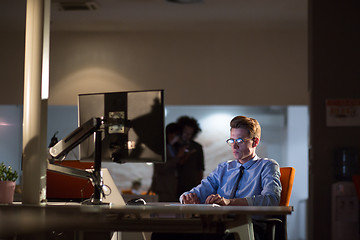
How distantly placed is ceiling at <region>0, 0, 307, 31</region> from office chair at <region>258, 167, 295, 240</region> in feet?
8.47

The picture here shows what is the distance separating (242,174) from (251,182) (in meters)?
0.10

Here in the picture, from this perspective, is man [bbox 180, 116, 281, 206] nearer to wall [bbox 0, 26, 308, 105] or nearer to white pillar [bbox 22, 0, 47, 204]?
white pillar [bbox 22, 0, 47, 204]

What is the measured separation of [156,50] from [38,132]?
4.06 m

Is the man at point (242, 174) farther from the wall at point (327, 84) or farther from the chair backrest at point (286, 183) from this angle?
the wall at point (327, 84)

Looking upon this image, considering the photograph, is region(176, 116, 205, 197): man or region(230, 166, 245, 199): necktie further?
region(176, 116, 205, 197): man

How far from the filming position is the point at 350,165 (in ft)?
7.73

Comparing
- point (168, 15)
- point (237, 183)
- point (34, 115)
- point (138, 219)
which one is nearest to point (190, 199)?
point (237, 183)

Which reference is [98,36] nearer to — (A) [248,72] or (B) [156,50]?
(B) [156,50]

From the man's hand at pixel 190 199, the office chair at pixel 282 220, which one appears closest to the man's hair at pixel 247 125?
the office chair at pixel 282 220

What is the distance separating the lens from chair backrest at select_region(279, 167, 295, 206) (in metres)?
3.19

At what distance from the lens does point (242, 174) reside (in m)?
3.29

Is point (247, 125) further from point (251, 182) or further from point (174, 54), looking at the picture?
point (174, 54)

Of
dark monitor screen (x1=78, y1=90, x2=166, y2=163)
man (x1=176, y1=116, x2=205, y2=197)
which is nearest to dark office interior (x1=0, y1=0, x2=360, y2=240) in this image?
man (x1=176, y1=116, x2=205, y2=197)

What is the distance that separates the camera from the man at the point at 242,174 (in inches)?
124
